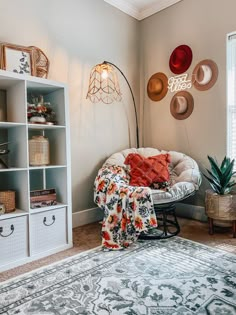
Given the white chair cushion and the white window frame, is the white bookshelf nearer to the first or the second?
Answer: the white chair cushion

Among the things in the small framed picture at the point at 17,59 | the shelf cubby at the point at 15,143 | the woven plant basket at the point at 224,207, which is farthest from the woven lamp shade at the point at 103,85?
the woven plant basket at the point at 224,207

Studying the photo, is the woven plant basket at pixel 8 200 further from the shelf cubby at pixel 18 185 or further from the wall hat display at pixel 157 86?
the wall hat display at pixel 157 86

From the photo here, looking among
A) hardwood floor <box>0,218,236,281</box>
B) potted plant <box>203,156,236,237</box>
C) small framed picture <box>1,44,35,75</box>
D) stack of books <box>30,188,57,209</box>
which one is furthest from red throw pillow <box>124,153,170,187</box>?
small framed picture <box>1,44,35,75</box>

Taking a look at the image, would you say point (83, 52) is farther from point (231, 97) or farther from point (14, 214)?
point (14, 214)

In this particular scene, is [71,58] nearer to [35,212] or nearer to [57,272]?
[35,212]

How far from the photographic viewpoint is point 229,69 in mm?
2846

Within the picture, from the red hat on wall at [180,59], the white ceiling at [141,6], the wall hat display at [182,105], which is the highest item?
the white ceiling at [141,6]

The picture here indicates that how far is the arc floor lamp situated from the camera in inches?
118

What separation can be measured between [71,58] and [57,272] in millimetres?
2235

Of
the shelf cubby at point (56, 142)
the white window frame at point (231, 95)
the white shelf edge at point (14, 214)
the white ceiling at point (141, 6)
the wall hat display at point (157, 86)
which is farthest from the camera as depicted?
the wall hat display at point (157, 86)

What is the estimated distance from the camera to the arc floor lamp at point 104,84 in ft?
9.80

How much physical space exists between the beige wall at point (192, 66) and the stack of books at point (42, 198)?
1.79 metres

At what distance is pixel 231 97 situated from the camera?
287 cm

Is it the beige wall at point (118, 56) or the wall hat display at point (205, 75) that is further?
the wall hat display at point (205, 75)
